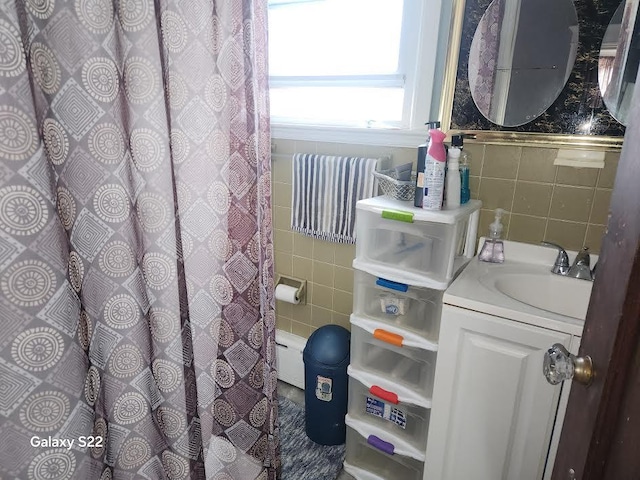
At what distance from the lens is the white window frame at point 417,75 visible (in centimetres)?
138

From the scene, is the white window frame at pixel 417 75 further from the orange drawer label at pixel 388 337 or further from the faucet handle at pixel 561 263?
the orange drawer label at pixel 388 337

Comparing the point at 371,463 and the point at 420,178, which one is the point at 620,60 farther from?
the point at 371,463

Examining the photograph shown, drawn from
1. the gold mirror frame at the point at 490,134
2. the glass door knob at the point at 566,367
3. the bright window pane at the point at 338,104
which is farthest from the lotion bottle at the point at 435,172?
the glass door knob at the point at 566,367

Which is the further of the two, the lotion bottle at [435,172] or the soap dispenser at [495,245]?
the soap dispenser at [495,245]

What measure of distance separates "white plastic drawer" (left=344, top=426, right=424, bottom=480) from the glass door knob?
95cm

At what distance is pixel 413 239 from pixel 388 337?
345 mm

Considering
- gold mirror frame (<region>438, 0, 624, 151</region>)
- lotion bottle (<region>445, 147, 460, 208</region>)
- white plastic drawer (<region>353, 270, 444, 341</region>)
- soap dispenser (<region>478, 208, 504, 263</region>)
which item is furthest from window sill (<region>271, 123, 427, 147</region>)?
white plastic drawer (<region>353, 270, 444, 341</region>)

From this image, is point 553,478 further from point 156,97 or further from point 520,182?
point 156,97

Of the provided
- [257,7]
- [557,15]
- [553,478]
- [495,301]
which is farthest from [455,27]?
[553,478]

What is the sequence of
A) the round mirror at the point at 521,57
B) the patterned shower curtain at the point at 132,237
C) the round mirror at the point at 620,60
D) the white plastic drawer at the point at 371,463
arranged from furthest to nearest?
1. the white plastic drawer at the point at 371,463
2. the round mirror at the point at 521,57
3. the round mirror at the point at 620,60
4. the patterned shower curtain at the point at 132,237

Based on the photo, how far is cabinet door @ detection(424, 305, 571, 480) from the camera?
1046 mm

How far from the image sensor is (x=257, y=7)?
3.67 feet

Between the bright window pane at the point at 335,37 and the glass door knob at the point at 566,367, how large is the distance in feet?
4.08

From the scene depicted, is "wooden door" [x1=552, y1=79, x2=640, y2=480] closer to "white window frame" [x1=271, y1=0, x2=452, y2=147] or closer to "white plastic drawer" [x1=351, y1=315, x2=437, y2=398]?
"white plastic drawer" [x1=351, y1=315, x2=437, y2=398]
